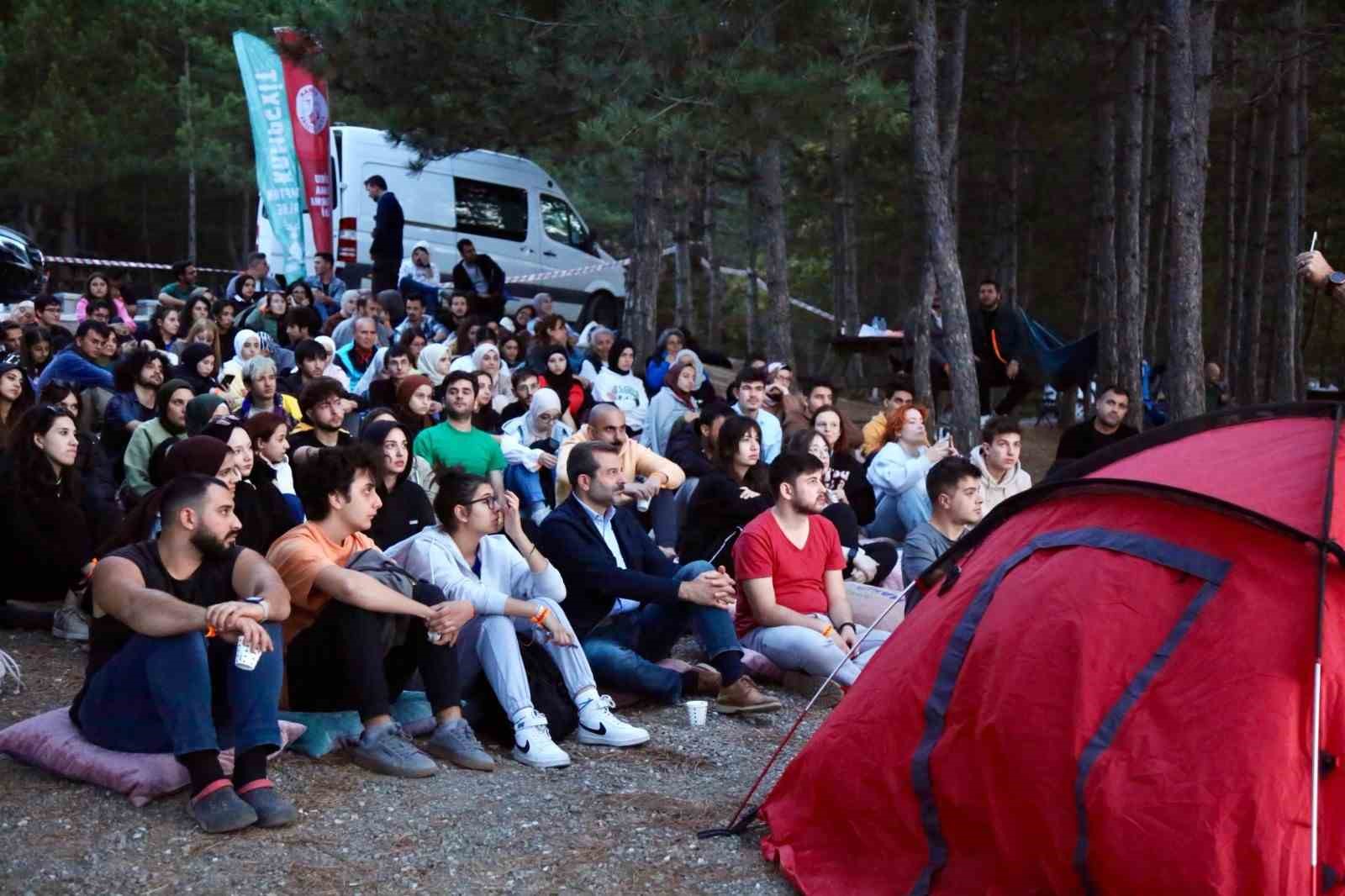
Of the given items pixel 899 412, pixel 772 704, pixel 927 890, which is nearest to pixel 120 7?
pixel 899 412

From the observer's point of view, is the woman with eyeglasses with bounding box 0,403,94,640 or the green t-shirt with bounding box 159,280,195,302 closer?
the woman with eyeglasses with bounding box 0,403,94,640

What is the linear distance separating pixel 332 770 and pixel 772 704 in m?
2.02

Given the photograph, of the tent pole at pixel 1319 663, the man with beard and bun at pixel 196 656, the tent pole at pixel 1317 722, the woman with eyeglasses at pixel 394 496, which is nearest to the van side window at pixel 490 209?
the woman with eyeglasses at pixel 394 496

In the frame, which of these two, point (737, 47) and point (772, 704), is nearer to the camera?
point (772, 704)

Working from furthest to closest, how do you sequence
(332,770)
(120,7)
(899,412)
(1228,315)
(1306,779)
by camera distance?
1. (120,7)
2. (1228,315)
3. (899,412)
4. (332,770)
5. (1306,779)

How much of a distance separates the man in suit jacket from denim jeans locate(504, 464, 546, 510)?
239 centimetres

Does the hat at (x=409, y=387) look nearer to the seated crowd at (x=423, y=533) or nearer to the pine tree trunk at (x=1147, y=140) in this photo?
the seated crowd at (x=423, y=533)

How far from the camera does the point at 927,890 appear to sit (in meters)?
4.66

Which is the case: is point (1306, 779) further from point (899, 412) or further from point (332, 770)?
point (899, 412)

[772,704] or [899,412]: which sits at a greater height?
[899,412]

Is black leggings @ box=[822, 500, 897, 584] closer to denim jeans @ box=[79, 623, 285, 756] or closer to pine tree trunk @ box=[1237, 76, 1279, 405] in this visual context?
denim jeans @ box=[79, 623, 285, 756]

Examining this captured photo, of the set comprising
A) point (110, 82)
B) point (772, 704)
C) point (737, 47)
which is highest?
point (110, 82)

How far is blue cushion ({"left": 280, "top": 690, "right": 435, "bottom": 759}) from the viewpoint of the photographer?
588cm

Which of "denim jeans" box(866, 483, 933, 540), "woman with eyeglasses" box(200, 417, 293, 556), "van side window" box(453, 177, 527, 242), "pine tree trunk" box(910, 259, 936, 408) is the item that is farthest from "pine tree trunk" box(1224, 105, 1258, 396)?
"woman with eyeglasses" box(200, 417, 293, 556)
